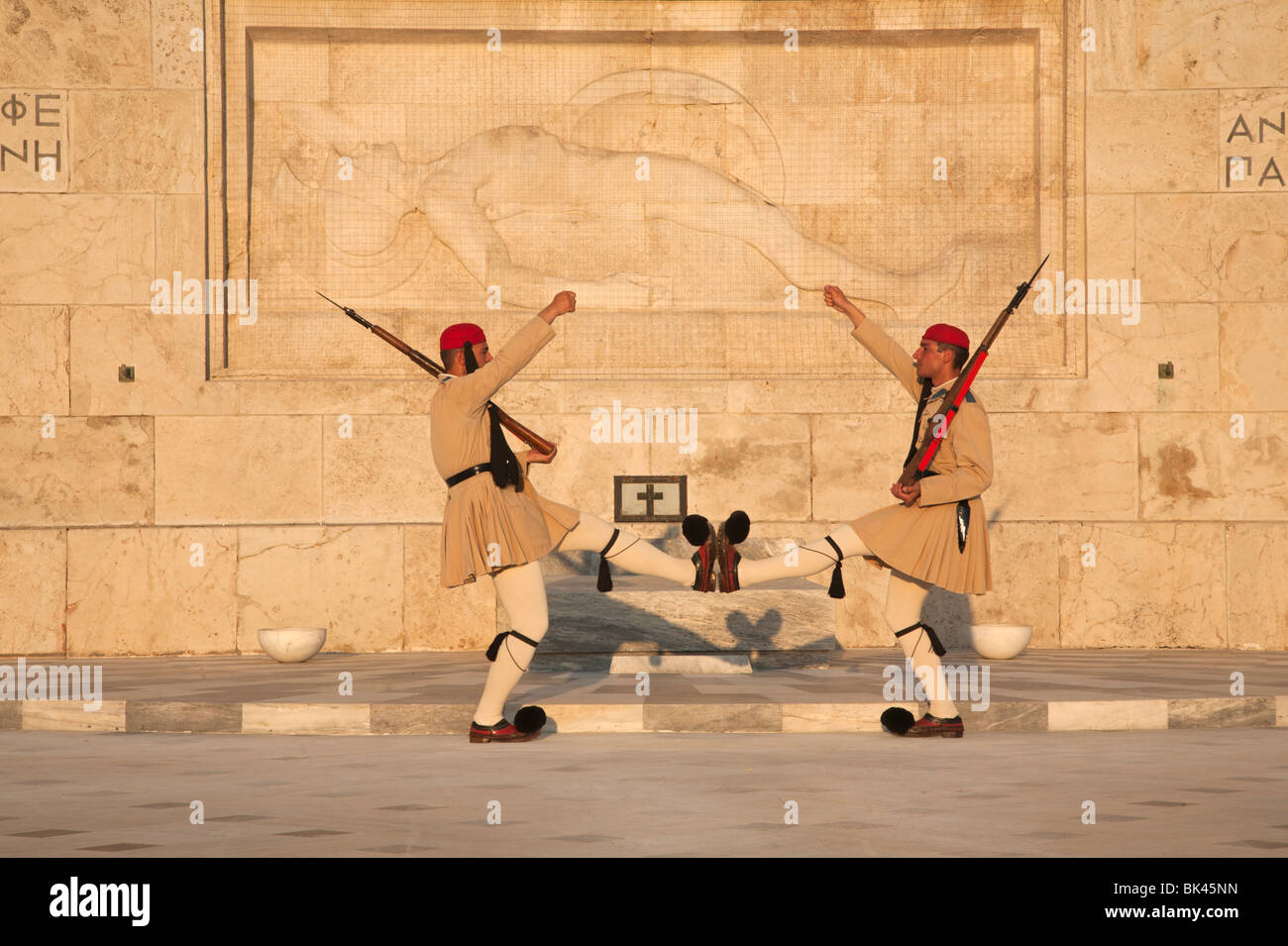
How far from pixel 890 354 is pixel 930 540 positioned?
97cm

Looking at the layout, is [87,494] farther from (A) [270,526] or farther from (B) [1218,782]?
(B) [1218,782]

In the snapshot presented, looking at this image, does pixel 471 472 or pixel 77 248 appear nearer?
pixel 471 472

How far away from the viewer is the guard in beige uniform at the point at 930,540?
723cm

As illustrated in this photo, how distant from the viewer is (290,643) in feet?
35.6

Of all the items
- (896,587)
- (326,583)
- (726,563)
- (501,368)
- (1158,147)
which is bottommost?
(326,583)

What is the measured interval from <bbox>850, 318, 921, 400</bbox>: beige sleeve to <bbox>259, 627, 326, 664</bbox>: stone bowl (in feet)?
16.3

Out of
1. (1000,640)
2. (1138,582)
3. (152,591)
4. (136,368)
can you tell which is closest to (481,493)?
(1000,640)

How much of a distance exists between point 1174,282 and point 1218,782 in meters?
7.05

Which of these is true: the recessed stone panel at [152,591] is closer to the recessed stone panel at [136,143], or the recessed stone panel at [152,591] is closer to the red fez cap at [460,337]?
the recessed stone panel at [136,143]

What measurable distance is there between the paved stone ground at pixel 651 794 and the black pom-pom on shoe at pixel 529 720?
4.4 inches

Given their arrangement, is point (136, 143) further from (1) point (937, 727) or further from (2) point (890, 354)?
(1) point (937, 727)

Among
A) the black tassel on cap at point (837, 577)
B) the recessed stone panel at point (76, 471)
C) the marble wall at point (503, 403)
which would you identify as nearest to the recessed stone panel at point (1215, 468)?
the marble wall at point (503, 403)

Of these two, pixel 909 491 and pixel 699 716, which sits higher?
pixel 909 491

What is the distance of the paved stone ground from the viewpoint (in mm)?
4719
